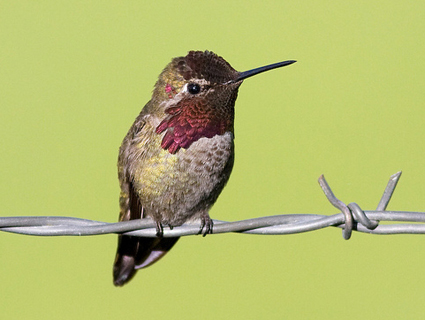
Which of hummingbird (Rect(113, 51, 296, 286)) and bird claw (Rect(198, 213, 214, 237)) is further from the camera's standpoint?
bird claw (Rect(198, 213, 214, 237))

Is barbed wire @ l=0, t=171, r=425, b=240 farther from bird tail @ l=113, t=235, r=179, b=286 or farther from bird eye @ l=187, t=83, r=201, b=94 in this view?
bird tail @ l=113, t=235, r=179, b=286

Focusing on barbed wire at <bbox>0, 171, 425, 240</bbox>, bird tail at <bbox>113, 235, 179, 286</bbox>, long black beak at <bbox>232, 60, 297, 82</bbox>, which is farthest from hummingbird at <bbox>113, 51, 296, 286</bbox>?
barbed wire at <bbox>0, 171, 425, 240</bbox>

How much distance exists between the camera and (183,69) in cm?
445

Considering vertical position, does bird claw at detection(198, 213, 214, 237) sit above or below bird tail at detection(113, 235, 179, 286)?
above

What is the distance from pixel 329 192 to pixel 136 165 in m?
1.86

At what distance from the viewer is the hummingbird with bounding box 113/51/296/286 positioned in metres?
4.30

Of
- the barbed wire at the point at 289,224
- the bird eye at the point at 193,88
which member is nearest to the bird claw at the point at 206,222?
the barbed wire at the point at 289,224

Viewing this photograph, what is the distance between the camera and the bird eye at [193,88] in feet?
14.4

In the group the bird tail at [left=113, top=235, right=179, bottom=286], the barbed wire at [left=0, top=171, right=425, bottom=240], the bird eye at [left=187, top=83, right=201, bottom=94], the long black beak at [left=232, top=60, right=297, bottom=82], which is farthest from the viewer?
the bird tail at [left=113, top=235, right=179, bottom=286]

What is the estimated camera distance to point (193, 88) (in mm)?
4414

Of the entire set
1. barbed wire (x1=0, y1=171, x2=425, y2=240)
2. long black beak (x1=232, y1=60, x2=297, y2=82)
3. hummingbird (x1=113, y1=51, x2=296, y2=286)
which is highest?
long black beak (x1=232, y1=60, x2=297, y2=82)

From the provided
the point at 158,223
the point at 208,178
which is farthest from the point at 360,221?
the point at 158,223

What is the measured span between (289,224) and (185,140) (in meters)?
1.30

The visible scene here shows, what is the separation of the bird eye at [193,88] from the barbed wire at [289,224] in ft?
3.90
